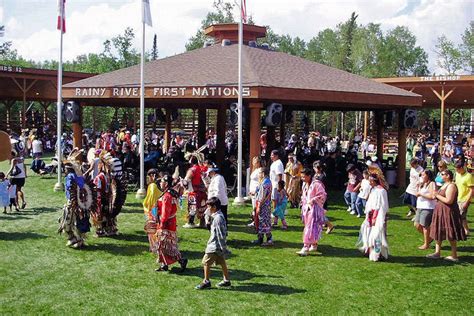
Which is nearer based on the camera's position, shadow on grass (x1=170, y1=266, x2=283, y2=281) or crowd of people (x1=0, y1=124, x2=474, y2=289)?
shadow on grass (x1=170, y1=266, x2=283, y2=281)

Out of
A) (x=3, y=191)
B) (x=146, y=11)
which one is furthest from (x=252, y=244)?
(x=146, y=11)

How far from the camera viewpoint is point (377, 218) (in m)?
9.81

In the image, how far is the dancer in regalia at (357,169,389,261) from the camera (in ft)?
32.1

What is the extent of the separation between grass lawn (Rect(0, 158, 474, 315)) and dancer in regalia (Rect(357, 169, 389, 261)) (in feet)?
0.81

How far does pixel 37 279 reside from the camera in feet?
28.6

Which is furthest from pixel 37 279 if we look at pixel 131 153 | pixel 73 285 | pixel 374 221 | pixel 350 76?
pixel 350 76

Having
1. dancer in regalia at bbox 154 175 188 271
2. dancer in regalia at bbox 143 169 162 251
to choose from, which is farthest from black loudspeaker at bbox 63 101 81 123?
dancer in regalia at bbox 154 175 188 271

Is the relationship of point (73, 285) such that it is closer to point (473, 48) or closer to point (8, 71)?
point (8, 71)

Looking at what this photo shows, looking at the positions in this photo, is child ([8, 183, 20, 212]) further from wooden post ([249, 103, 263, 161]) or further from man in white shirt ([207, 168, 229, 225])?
wooden post ([249, 103, 263, 161])

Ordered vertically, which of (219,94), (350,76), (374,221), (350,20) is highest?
(350,20)

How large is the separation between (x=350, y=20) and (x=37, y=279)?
70.6m

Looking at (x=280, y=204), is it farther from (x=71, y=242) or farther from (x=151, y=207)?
(x=71, y=242)

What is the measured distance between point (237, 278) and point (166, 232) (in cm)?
134

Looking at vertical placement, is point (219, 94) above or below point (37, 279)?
above
